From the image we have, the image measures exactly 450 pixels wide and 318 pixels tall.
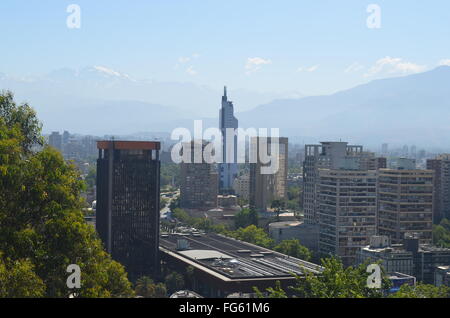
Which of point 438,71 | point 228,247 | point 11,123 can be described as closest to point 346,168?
point 228,247

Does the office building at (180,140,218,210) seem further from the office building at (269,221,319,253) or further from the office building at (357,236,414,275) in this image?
the office building at (357,236,414,275)

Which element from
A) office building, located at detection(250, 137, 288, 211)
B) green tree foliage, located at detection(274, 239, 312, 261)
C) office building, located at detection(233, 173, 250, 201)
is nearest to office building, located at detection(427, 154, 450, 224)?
office building, located at detection(250, 137, 288, 211)

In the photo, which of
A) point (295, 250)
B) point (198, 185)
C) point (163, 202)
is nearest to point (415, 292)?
point (295, 250)

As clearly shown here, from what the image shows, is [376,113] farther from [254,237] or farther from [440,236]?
[254,237]

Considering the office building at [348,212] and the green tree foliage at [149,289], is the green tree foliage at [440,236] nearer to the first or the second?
the office building at [348,212]

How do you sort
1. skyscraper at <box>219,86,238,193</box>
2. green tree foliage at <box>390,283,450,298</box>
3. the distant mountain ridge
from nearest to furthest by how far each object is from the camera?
1. green tree foliage at <box>390,283,450,298</box>
2. skyscraper at <box>219,86,238,193</box>
3. the distant mountain ridge
